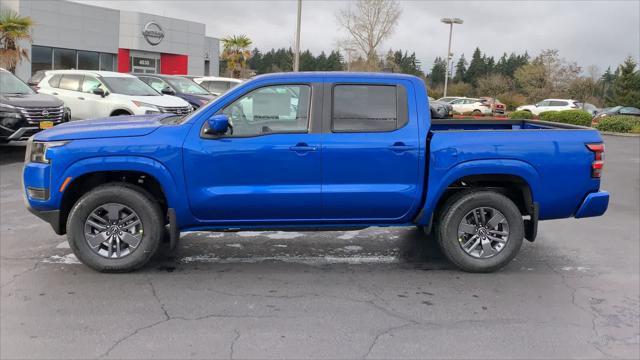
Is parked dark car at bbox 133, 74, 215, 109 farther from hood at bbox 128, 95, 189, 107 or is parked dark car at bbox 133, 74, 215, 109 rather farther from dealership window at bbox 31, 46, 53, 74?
Answer: dealership window at bbox 31, 46, 53, 74

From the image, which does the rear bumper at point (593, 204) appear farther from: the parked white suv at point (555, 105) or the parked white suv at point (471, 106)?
the parked white suv at point (471, 106)

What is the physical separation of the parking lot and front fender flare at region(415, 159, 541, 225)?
0.80 meters

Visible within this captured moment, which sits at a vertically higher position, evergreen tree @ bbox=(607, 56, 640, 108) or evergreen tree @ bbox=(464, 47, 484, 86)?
evergreen tree @ bbox=(464, 47, 484, 86)

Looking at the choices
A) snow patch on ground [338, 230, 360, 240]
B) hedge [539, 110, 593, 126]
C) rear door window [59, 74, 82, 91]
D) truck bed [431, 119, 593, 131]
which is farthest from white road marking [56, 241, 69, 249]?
hedge [539, 110, 593, 126]

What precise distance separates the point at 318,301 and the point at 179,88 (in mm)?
15819

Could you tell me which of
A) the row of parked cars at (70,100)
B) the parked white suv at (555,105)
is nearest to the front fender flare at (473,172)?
the row of parked cars at (70,100)

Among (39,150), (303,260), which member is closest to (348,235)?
(303,260)

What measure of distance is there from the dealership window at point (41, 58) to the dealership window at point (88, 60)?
2.01 metres

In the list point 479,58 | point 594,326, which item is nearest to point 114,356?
point 594,326

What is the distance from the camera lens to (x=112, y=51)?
132ft

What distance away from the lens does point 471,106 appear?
149 ft

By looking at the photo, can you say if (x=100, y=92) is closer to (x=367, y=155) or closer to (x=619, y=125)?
(x=367, y=155)

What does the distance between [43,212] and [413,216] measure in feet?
11.0

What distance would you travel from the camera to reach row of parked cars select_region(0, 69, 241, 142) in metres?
11.9
